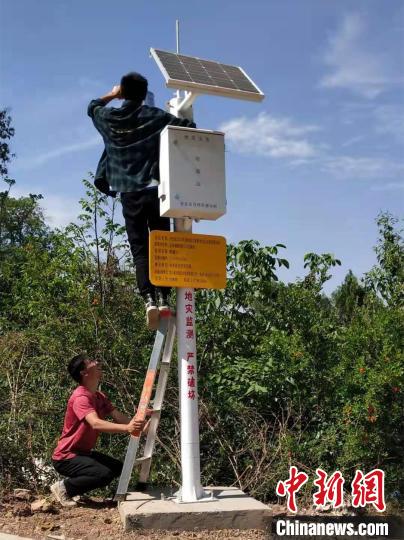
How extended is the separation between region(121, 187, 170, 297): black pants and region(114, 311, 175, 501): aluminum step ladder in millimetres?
286

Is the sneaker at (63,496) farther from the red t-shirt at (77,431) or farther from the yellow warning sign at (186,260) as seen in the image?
the yellow warning sign at (186,260)

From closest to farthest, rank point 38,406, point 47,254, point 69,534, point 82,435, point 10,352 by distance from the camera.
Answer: point 69,534 < point 82,435 < point 38,406 < point 10,352 < point 47,254

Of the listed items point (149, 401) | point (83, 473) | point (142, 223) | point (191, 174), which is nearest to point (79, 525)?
point (83, 473)

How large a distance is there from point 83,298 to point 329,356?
2324 mm

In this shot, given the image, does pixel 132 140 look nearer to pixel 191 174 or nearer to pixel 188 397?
pixel 191 174

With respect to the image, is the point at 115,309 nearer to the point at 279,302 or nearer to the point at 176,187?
the point at 279,302

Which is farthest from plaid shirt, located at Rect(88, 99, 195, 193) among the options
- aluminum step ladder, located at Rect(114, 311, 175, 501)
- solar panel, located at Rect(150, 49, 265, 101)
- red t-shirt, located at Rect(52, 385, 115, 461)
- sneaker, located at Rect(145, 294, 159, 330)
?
red t-shirt, located at Rect(52, 385, 115, 461)

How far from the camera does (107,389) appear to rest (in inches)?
225

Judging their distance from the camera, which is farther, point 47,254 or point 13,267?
point 13,267

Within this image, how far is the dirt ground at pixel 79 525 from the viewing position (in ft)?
12.9

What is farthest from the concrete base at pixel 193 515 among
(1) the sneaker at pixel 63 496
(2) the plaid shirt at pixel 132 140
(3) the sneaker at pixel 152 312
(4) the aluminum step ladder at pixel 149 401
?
(2) the plaid shirt at pixel 132 140

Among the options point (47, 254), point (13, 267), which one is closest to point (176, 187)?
point (47, 254)

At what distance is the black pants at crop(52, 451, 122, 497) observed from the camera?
4.52 meters

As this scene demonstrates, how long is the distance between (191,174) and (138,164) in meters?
0.44
